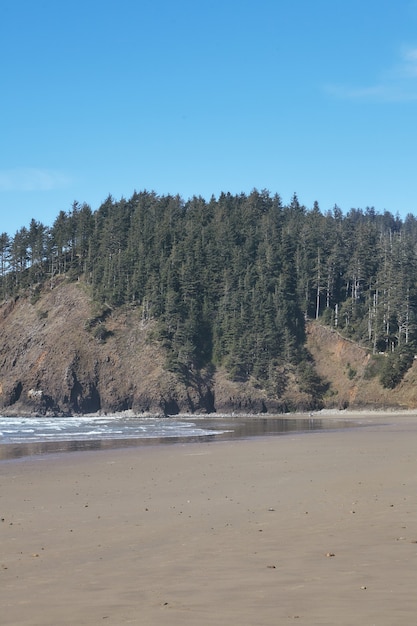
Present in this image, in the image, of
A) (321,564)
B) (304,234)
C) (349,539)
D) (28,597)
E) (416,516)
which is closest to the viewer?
(28,597)

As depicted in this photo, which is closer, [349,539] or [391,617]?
[391,617]

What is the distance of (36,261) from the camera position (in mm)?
117312

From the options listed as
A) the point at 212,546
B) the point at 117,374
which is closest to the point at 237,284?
the point at 117,374

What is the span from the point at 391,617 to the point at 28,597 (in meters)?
4.36

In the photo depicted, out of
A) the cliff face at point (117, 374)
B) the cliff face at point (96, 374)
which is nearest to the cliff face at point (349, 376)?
the cliff face at point (117, 374)

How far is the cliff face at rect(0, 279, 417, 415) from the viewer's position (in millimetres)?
85812

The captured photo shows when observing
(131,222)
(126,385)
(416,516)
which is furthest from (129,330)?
(416,516)

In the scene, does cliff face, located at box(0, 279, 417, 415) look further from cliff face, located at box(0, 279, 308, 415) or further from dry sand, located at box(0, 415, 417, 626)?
dry sand, located at box(0, 415, 417, 626)

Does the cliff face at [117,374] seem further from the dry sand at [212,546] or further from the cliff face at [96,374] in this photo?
the dry sand at [212,546]

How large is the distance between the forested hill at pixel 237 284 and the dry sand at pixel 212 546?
6274 centimetres

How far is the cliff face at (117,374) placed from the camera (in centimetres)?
8581

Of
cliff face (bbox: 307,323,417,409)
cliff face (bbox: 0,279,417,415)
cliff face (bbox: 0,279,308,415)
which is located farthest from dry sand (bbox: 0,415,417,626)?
cliff face (bbox: 0,279,308,415)

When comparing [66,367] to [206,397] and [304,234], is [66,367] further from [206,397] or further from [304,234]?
[304,234]

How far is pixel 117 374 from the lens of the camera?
92.4 m
